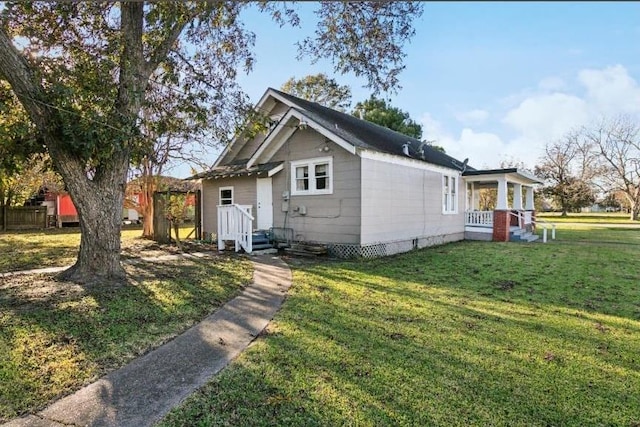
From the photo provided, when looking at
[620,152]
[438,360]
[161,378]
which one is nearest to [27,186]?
[161,378]

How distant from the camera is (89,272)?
727 centimetres

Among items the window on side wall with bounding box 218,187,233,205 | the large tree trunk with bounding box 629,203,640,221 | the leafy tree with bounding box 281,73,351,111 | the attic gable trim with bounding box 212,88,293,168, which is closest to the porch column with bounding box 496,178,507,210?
the attic gable trim with bounding box 212,88,293,168

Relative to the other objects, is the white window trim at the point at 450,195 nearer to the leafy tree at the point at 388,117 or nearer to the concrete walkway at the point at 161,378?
the concrete walkway at the point at 161,378

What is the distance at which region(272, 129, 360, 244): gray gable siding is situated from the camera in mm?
10945

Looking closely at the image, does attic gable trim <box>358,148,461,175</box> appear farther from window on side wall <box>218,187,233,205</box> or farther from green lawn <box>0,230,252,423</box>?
window on side wall <box>218,187,233,205</box>

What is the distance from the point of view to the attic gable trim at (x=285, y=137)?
35.5 ft

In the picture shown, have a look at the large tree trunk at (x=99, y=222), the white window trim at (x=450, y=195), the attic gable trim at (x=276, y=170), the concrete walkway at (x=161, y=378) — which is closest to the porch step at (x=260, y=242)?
the attic gable trim at (x=276, y=170)

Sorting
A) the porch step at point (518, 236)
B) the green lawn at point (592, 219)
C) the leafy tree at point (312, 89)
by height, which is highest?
the leafy tree at point (312, 89)

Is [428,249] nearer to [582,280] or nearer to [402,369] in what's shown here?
[582,280]

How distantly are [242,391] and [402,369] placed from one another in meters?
1.54

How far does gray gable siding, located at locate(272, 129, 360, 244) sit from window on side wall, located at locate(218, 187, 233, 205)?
8.96 ft

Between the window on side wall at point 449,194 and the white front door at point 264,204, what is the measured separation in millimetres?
6992

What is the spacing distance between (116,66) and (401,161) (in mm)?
8472

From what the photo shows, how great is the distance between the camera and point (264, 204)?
13.6 m
